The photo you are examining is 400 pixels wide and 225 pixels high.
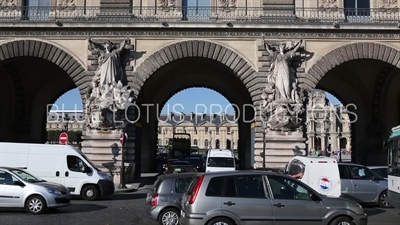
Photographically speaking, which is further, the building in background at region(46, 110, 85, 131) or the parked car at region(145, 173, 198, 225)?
the building in background at region(46, 110, 85, 131)

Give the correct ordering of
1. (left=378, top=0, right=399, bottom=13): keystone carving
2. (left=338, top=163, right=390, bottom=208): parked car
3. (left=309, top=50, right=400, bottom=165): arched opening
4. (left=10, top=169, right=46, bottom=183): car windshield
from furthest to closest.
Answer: (left=309, top=50, right=400, bottom=165): arched opening
(left=378, top=0, right=399, bottom=13): keystone carving
(left=338, top=163, right=390, bottom=208): parked car
(left=10, top=169, right=46, bottom=183): car windshield

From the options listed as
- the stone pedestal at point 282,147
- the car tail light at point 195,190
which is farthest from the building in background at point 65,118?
the car tail light at point 195,190

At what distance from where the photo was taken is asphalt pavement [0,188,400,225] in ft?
42.7

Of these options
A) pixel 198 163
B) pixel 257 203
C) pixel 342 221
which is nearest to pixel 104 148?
pixel 198 163

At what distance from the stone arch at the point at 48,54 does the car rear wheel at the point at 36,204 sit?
1030 cm

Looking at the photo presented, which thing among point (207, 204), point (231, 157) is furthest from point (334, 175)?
point (231, 157)

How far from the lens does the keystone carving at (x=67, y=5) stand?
25.2m

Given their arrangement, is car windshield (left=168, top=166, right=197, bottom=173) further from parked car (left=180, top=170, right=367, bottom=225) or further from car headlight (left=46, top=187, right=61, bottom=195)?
parked car (left=180, top=170, right=367, bottom=225)

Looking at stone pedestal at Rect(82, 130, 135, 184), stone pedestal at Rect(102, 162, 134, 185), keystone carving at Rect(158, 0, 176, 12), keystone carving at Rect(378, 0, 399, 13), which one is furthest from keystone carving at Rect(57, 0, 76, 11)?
keystone carving at Rect(378, 0, 399, 13)

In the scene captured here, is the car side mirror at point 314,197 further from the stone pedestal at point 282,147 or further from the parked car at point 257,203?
the stone pedestal at point 282,147

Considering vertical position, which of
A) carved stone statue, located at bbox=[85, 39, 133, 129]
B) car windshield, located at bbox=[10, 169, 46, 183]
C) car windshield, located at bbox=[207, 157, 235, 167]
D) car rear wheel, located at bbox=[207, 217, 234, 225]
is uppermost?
carved stone statue, located at bbox=[85, 39, 133, 129]

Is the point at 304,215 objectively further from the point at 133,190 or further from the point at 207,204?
the point at 133,190

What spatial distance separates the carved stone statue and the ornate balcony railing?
5.90 feet

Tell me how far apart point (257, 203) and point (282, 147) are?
1323 cm
